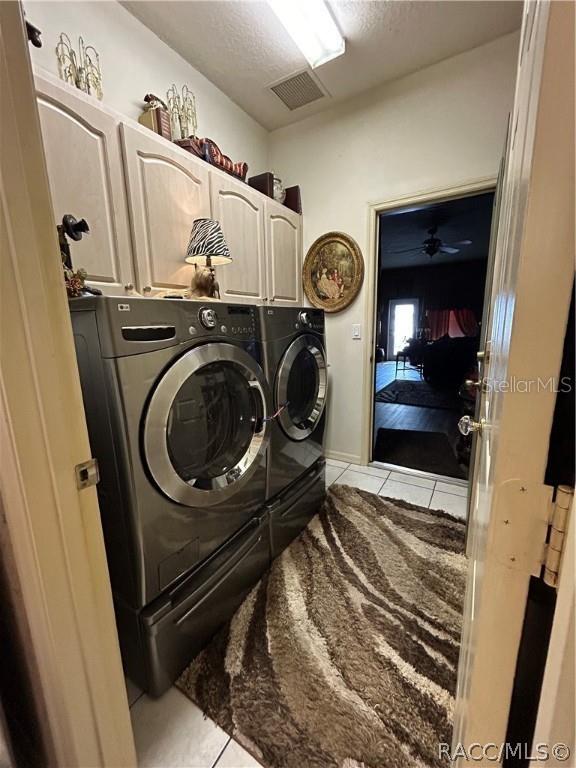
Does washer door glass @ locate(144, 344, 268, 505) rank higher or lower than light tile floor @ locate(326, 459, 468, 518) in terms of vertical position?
higher

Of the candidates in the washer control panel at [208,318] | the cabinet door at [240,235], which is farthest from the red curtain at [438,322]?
the washer control panel at [208,318]

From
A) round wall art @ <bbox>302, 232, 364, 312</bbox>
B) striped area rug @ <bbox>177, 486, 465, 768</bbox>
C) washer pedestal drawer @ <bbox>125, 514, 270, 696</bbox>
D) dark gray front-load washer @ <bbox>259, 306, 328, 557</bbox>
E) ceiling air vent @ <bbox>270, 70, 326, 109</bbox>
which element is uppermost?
ceiling air vent @ <bbox>270, 70, 326, 109</bbox>

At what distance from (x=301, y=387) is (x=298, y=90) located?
2.06 m

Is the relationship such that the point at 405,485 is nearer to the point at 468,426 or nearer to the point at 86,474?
the point at 468,426

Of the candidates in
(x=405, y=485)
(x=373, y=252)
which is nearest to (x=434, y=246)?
(x=373, y=252)

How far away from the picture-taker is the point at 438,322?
287 inches

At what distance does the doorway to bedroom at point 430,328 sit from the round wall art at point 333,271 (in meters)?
0.24

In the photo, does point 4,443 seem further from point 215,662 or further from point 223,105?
point 223,105

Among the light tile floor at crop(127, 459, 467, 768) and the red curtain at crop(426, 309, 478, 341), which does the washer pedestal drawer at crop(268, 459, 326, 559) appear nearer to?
the light tile floor at crop(127, 459, 467, 768)

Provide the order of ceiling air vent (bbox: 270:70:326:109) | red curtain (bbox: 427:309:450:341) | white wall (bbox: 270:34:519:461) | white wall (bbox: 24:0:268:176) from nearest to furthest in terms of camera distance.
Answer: white wall (bbox: 24:0:268:176) → white wall (bbox: 270:34:519:461) → ceiling air vent (bbox: 270:70:326:109) → red curtain (bbox: 427:309:450:341)

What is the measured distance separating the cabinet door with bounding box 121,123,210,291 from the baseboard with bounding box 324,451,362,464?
71.6 inches

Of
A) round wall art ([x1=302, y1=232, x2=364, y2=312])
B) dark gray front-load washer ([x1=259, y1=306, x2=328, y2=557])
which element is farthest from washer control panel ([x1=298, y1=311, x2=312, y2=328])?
round wall art ([x1=302, y1=232, x2=364, y2=312])

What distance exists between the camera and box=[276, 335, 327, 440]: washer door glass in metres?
1.47

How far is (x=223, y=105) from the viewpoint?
2139 millimetres
